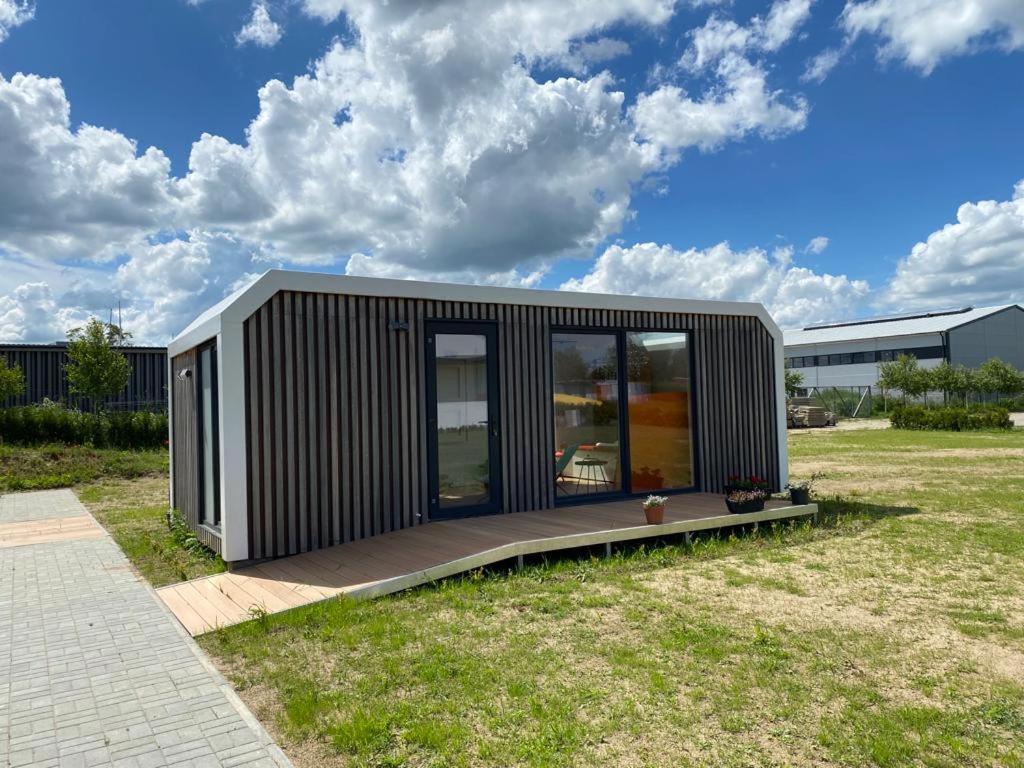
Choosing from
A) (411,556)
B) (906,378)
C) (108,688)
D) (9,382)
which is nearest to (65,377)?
(9,382)

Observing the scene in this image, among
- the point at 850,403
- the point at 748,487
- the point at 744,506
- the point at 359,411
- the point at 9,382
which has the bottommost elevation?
the point at 744,506

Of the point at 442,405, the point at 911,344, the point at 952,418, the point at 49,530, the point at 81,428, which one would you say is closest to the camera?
the point at 442,405

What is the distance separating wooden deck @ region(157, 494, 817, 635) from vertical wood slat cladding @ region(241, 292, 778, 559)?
0.93 feet

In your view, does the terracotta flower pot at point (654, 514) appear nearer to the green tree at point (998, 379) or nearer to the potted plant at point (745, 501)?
the potted plant at point (745, 501)

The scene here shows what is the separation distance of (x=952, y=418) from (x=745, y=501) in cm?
2066

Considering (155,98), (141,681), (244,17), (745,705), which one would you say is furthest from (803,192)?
(141,681)

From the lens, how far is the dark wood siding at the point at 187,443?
7.47 meters

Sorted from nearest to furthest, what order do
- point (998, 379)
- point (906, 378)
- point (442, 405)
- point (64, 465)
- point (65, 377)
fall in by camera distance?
point (442, 405) → point (64, 465) → point (65, 377) → point (906, 378) → point (998, 379)

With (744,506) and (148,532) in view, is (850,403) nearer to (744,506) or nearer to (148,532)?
(744,506)

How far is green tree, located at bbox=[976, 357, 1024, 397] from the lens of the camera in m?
31.0

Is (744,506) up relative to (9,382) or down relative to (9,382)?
down

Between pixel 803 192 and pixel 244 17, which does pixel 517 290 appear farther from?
pixel 803 192

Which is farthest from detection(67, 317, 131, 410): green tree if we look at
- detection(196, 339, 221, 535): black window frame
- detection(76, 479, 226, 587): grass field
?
detection(196, 339, 221, 535): black window frame

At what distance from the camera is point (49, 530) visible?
8742 millimetres
